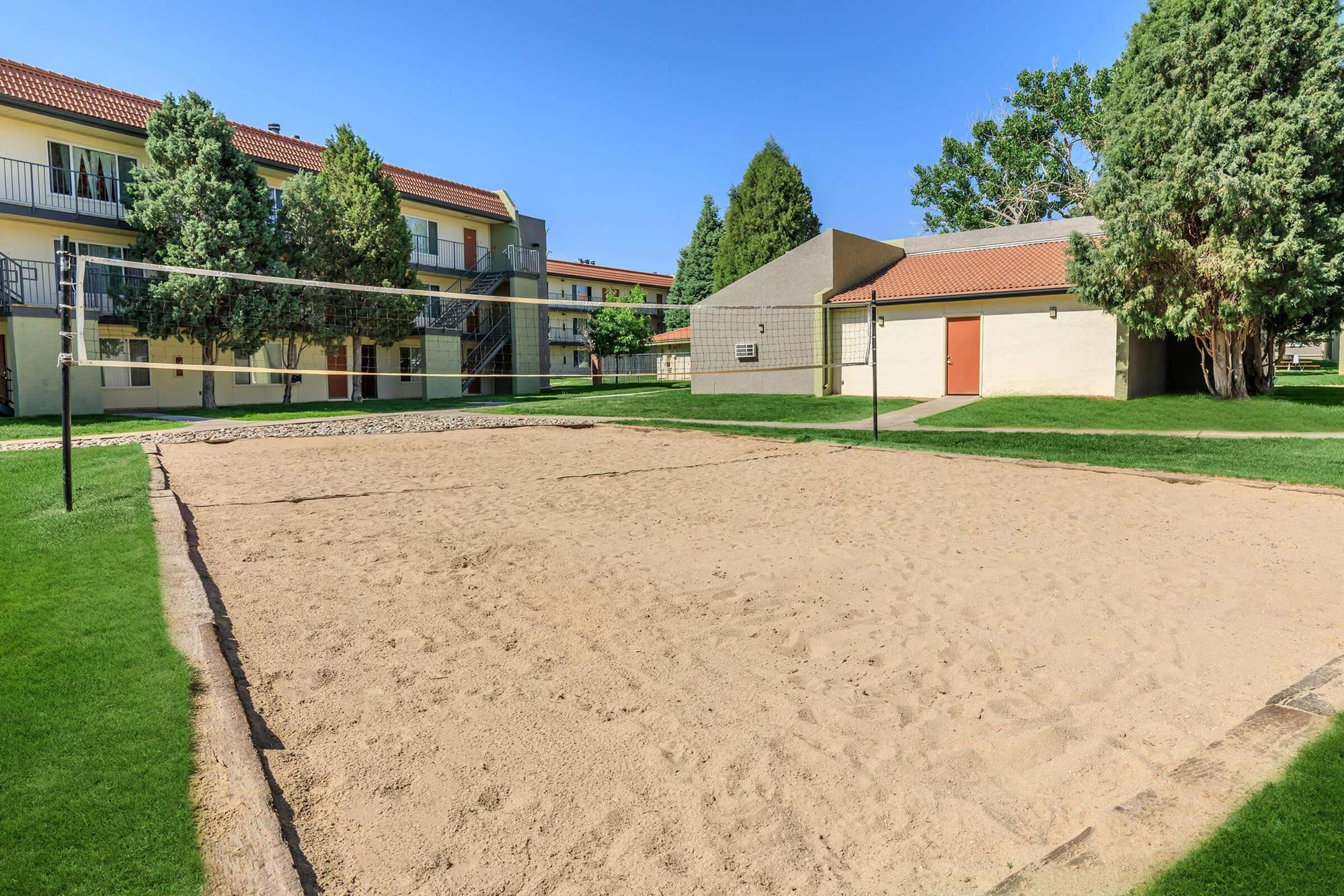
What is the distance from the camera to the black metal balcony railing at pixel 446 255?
3006cm

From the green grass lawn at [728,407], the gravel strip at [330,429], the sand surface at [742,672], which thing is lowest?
the sand surface at [742,672]

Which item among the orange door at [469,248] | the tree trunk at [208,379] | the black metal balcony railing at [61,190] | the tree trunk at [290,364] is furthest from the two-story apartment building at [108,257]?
the orange door at [469,248]

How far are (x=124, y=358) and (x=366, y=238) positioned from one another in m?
7.99

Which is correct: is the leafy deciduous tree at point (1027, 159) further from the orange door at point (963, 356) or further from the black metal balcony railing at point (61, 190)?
the black metal balcony railing at point (61, 190)

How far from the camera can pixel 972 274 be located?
20.6 m

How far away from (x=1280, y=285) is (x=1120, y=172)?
4.12 meters

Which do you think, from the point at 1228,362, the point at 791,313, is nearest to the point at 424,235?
the point at 791,313

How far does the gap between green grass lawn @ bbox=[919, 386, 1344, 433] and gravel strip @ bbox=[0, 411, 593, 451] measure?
9.40 m

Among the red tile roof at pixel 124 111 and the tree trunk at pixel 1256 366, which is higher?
the red tile roof at pixel 124 111

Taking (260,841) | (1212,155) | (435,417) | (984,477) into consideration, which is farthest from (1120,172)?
(260,841)

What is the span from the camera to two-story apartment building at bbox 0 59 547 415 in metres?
18.9

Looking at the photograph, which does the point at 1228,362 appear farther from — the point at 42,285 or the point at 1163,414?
the point at 42,285

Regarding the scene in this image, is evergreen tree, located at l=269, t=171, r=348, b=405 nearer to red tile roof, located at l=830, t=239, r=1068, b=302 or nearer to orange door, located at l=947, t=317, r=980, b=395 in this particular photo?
red tile roof, located at l=830, t=239, r=1068, b=302

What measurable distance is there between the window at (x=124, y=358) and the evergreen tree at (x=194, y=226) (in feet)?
7.71
